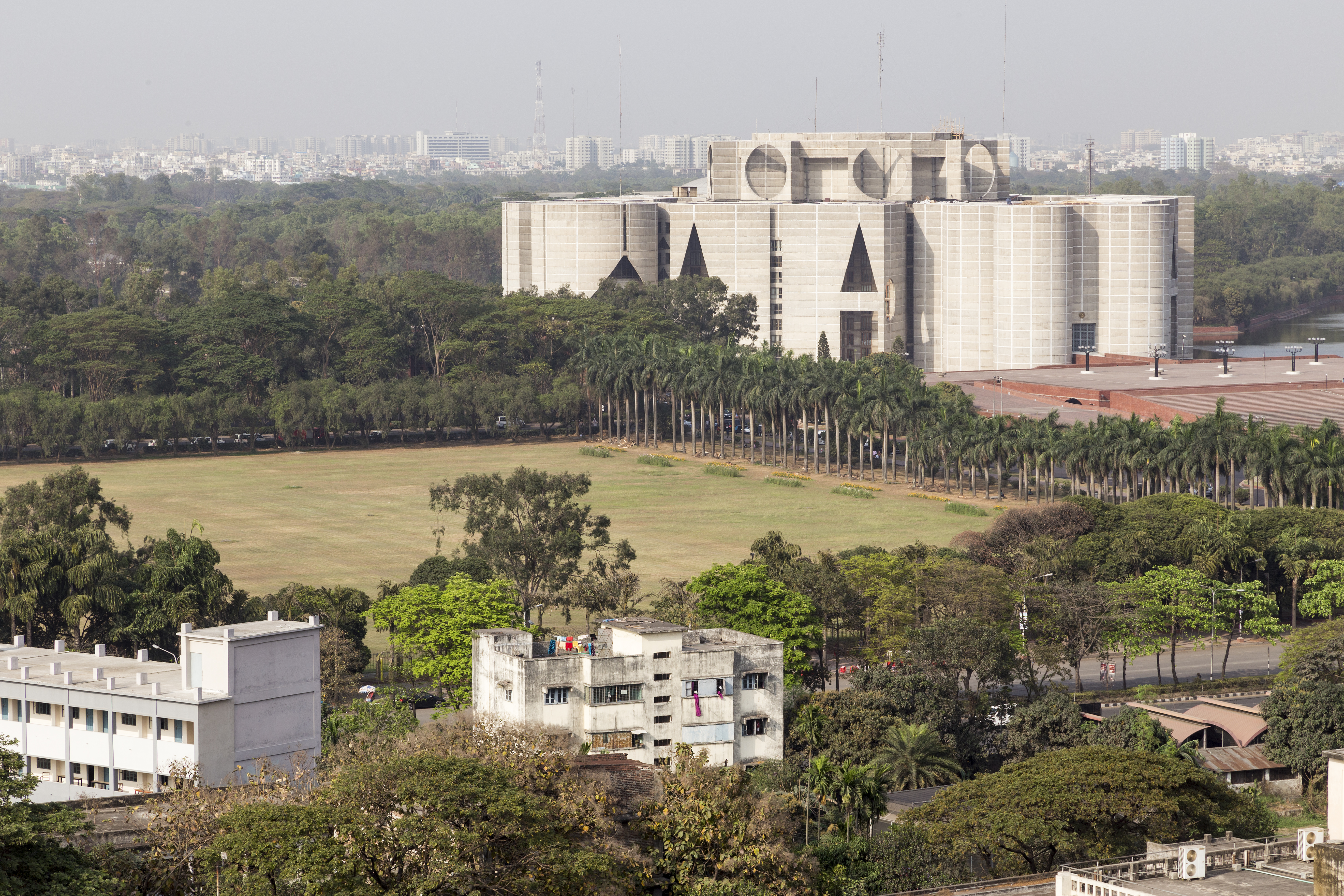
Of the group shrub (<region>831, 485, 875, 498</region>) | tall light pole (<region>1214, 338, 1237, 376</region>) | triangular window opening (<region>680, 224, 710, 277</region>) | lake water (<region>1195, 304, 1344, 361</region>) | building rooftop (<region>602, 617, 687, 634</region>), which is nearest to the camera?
building rooftop (<region>602, 617, 687, 634</region>)

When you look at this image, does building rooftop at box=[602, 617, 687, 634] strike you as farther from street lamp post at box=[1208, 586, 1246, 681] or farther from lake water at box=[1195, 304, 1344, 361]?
lake water at box=[1195, 304, 1344, 361]

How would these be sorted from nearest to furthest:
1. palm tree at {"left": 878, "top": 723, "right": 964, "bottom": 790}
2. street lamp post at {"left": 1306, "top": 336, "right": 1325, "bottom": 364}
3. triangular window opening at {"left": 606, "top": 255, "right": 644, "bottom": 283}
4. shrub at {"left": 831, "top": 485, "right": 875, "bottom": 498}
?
palm tree at {"left": 878, "top": 723, "right": 964, "bottom": 790} < shrub at {"left": 831, "top": 485, "right": 875, "bottom": 498} < street lamp post at {"left": 1306, "top": 336, "right": 1325, "bottom": 364} < triangular window opening at {"left": 606, "top": 255, "right": 644, "bottom": 283}

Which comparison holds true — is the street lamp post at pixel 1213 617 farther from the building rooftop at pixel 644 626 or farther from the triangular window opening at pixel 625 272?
the triangular window opening at pixel 625 272

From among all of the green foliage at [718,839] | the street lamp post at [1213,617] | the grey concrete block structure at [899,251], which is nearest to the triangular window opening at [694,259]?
the grey concrete block structure at [899,251]

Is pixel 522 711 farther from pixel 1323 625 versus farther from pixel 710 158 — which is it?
pixel 710 158

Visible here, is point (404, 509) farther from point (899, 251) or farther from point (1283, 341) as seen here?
point (1283, 341)

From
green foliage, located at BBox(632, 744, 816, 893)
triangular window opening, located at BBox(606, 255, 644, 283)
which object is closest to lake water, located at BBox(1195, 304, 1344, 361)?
triangular window opening, located at BBox(606, 255, 644, 283)

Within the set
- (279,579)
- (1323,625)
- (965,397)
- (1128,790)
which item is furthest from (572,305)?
(1128,790)
